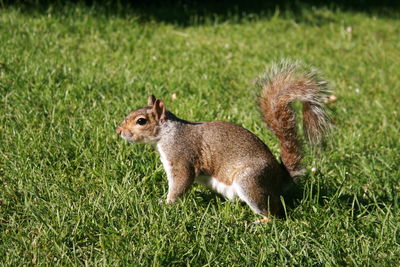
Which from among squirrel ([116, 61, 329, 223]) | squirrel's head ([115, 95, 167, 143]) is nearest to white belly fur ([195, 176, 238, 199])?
squirrel ([116, 61, 329, 223])

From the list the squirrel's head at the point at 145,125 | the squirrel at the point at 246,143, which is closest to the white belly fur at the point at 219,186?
the squirrel at the point at 246,143

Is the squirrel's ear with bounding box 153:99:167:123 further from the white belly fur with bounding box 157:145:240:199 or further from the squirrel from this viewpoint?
the white belly fur with bounding box 157:145:240:199

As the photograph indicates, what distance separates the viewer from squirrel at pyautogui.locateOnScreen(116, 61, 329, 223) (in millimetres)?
2256

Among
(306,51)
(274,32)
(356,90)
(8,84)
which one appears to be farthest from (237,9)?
(8,84)

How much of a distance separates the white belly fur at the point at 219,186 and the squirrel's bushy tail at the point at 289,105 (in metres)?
0.31

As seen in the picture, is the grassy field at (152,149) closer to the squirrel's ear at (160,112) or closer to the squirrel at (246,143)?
the squirrel at (246,143)

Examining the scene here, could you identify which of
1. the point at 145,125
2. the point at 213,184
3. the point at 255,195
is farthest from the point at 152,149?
the point at 255,195

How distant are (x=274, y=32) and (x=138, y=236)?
4263 mm

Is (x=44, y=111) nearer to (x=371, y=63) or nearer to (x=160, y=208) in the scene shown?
(x=160, y=208)

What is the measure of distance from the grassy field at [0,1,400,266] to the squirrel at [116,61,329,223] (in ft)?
0.39

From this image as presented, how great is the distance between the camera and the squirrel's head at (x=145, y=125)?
2359mm

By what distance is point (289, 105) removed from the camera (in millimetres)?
2330

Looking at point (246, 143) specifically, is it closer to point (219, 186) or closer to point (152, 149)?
point (219, 186)

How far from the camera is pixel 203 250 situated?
1.96 metres
